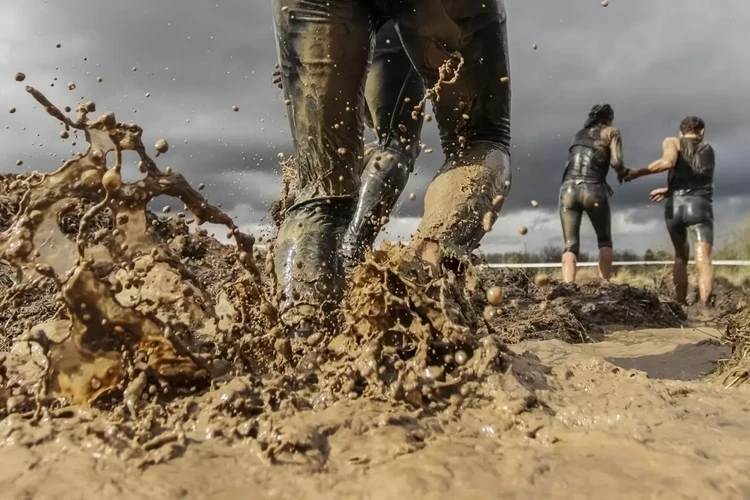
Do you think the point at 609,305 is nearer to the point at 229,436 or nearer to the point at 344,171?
the point at 344,171

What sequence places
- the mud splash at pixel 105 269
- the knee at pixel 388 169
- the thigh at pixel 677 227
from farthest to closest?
the thigh at pixel 677 227 → the knee at pixel 388 169 → the mud splash at pixel 105 269

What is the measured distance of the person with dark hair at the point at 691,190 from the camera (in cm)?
718

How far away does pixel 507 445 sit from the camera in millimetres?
1474

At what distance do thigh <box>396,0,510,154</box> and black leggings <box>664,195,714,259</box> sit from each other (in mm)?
5274

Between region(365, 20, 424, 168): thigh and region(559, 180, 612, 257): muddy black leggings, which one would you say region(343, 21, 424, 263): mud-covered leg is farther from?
region(559, 180, 612, 257): muddy black leggings

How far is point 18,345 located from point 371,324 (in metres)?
1.18

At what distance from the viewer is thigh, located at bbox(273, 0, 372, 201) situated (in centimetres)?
246

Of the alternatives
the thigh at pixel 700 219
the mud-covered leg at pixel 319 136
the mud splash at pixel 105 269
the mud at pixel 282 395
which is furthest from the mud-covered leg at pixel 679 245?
the mud splash at pixel 105 269

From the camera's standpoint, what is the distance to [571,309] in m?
5.18

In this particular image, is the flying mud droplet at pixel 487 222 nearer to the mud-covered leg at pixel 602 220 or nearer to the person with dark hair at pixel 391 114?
the person with dark hair at pixel 391 114

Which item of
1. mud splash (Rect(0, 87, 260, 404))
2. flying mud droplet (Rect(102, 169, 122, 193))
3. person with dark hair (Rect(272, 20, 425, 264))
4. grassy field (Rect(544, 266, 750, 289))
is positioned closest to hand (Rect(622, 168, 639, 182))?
grassy field (Rect(544, 266, 750, 289))

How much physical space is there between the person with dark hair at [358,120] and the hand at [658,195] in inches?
214

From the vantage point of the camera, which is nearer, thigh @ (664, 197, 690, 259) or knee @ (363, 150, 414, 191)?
knee @ (363, 150, 414, 191)

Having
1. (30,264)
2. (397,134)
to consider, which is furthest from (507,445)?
(397,134)
